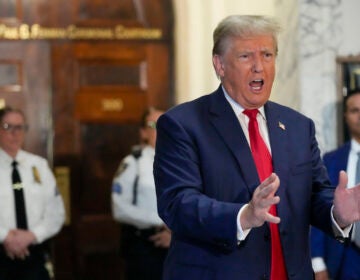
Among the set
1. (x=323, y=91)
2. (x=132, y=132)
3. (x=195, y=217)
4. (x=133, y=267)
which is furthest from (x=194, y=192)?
(x=132, y=132)

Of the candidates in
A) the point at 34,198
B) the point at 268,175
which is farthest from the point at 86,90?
the point at 268,175

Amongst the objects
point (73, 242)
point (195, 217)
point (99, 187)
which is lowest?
point (73, 242)

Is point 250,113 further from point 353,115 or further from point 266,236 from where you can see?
point 353,115

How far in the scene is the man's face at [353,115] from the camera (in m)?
4.49

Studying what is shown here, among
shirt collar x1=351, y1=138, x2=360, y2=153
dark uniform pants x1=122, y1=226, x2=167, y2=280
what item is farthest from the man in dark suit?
dark uniform pants x1=122, y1=226, x2=167, y2=280

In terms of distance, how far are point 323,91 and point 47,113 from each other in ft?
7.78

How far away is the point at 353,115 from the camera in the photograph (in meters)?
4.54

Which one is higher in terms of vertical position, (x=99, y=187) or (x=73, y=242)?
(x=99, y=187)

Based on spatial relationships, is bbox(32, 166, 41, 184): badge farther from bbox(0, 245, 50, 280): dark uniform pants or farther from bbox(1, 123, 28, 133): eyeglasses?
bbox(0, 245, 50, 280): dark uniform pants

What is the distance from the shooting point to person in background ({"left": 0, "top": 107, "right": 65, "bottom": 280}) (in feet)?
16.0

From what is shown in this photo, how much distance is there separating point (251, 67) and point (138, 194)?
102 inches

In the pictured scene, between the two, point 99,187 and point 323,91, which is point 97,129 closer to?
point 99,187

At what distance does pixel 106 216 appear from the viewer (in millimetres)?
6371

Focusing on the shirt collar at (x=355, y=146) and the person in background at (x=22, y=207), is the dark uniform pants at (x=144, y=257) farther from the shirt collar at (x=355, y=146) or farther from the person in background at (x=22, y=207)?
the shirt collar at (x=355, y=146)
